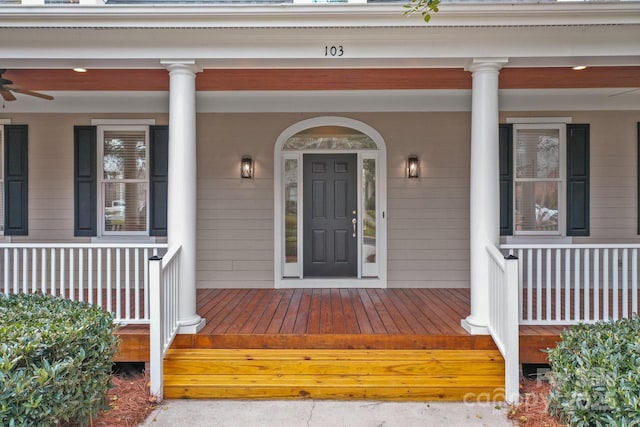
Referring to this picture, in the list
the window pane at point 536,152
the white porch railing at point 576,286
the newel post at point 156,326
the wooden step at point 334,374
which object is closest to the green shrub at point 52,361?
the newel post at point 156,326

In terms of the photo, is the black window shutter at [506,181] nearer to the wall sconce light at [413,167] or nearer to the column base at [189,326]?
the wall sconce light at [413,167]

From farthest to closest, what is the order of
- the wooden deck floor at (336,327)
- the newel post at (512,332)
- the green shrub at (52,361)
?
1. the wooden deck floor at (336,327)
2. the newel post at (512,332)
3. the green shrub at (52,361)

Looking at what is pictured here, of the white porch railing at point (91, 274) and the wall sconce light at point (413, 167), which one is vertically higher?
the wall sconce light at point (413, 167)

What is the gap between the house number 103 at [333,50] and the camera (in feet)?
12.9

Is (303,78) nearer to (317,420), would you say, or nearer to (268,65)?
(268,65)

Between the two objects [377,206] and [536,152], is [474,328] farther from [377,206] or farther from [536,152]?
[536,152]

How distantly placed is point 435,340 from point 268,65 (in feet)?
9.77

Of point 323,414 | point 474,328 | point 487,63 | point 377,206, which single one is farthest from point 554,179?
point 323,414

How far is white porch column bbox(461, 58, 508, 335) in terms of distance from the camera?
3.91 meters

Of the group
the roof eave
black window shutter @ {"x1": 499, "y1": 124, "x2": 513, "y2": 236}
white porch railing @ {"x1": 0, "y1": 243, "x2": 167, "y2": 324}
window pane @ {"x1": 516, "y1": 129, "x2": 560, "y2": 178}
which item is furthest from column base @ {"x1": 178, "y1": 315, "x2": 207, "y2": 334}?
window pane @ {"x1": 516, "y1": 129, "x2": 560, "y2": 178}

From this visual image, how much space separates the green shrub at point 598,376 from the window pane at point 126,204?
201 inches

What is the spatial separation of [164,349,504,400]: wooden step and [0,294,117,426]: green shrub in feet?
2.41

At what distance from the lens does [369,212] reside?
234 inches

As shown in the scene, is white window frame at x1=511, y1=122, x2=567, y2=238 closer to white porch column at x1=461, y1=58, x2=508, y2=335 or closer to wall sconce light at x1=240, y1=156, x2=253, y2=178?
white porch column at x1=461, y1=58, x2=508, y2=335
